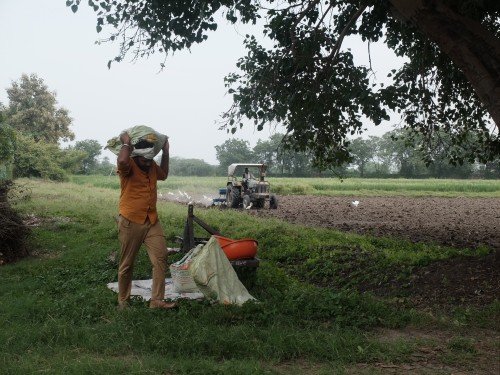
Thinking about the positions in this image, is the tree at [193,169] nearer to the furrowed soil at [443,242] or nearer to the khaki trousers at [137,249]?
the furrowed soil at [443,242]

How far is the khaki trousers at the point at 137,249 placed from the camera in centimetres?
597

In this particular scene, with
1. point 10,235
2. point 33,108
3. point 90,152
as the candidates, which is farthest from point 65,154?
point 10,235

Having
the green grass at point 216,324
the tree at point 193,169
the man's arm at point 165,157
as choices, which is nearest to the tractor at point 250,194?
the green grass at point 216,324

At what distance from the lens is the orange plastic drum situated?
6.85 metres

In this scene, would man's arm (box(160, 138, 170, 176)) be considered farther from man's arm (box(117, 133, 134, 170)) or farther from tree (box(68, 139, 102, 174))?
tree (box(68, 139, 102, 174))

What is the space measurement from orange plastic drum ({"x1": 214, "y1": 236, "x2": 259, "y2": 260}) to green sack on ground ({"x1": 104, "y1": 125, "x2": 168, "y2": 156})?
1528mm

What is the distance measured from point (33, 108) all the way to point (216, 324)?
57184mm

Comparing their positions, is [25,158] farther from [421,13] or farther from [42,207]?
[421,13]

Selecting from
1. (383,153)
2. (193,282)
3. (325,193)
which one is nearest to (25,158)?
(325,193)

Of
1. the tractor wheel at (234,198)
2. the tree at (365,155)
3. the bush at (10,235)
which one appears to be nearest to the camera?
the bush at (10,235)

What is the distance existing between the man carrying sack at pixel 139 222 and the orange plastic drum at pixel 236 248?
3.37ft

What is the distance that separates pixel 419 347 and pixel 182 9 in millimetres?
7816

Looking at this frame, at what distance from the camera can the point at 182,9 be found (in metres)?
10.2

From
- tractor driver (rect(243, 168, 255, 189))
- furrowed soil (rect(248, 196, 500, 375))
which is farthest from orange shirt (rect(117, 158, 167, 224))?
tractor driver (rect(243, 168, 255, 189))
